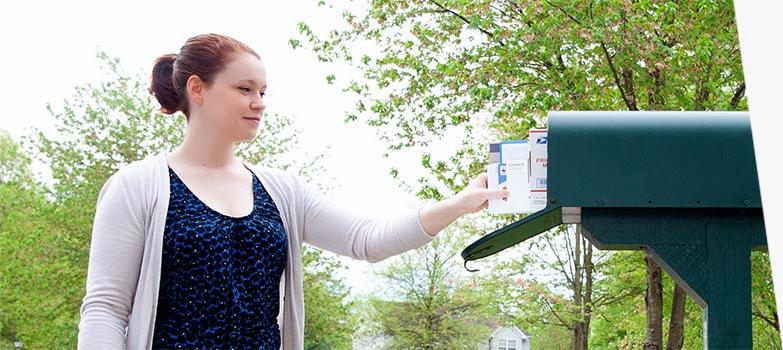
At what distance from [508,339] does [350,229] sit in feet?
39.8

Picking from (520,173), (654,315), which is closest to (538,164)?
(520,173)

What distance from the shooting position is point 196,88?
177cm

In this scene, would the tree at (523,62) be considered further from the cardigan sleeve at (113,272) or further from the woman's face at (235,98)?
the cardigan sleeve at (113,272)

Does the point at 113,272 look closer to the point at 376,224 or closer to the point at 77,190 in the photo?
the point at 376,224

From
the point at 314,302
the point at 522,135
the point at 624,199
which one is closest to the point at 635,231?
the point at 624,199

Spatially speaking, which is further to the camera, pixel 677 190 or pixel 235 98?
pixel 235 98

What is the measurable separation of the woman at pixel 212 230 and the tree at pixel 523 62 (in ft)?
17.3

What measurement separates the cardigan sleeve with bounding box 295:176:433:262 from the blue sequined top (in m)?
0.16

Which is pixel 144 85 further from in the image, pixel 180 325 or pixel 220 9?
pixel 180 325

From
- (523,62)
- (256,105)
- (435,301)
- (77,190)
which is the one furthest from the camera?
(435,301)

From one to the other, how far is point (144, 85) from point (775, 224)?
1324 centimetres

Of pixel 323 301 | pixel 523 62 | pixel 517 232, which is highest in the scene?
pixel 523 62

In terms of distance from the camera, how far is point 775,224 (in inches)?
35.2

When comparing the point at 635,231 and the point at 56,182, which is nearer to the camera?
the point at 635,231
